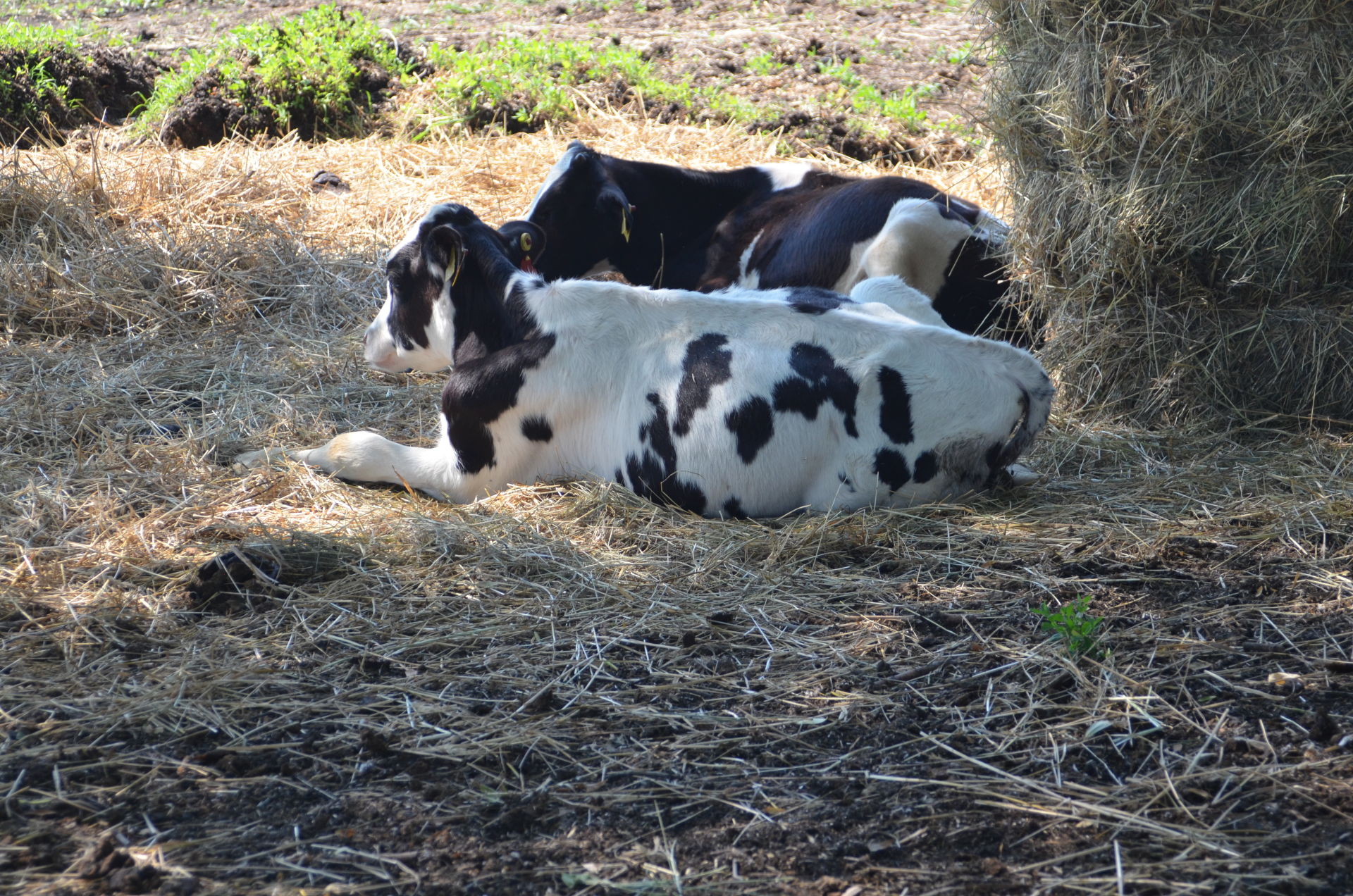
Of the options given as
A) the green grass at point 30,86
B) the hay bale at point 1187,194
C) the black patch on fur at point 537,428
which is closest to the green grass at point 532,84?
the green grass at point 30,86

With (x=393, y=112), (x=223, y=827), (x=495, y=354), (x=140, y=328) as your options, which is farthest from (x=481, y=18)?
(x=223, y=827)

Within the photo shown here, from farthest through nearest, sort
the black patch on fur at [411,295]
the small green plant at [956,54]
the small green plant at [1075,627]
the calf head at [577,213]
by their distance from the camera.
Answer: the small green plant at [956,54], the calf head at [577,213], the black patch on fur at [411,295], the small green plant at [1075,627]

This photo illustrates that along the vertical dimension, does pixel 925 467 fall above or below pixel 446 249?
below

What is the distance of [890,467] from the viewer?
15.0ft

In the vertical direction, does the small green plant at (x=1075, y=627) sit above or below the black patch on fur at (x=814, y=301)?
below

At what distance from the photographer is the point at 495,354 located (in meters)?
5.16

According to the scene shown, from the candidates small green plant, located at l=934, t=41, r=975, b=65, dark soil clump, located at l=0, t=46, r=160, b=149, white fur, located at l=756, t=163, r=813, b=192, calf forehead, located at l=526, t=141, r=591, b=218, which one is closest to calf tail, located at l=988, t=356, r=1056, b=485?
white fur, located at l=756, t=163, r=813, b=192

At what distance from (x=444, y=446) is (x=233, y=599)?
1470 millimetres

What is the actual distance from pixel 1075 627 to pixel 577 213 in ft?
15.7

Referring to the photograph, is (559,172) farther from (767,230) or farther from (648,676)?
(648,676)

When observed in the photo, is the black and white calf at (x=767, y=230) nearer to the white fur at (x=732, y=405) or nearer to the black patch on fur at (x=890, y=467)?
the white fur at (x=732, y=405)

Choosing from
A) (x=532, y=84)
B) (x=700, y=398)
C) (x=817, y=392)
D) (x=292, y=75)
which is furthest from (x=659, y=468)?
(x=292, y=75)

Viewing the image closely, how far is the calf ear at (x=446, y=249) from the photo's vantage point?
17.3 feet

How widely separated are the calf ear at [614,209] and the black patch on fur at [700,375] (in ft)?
8.79
